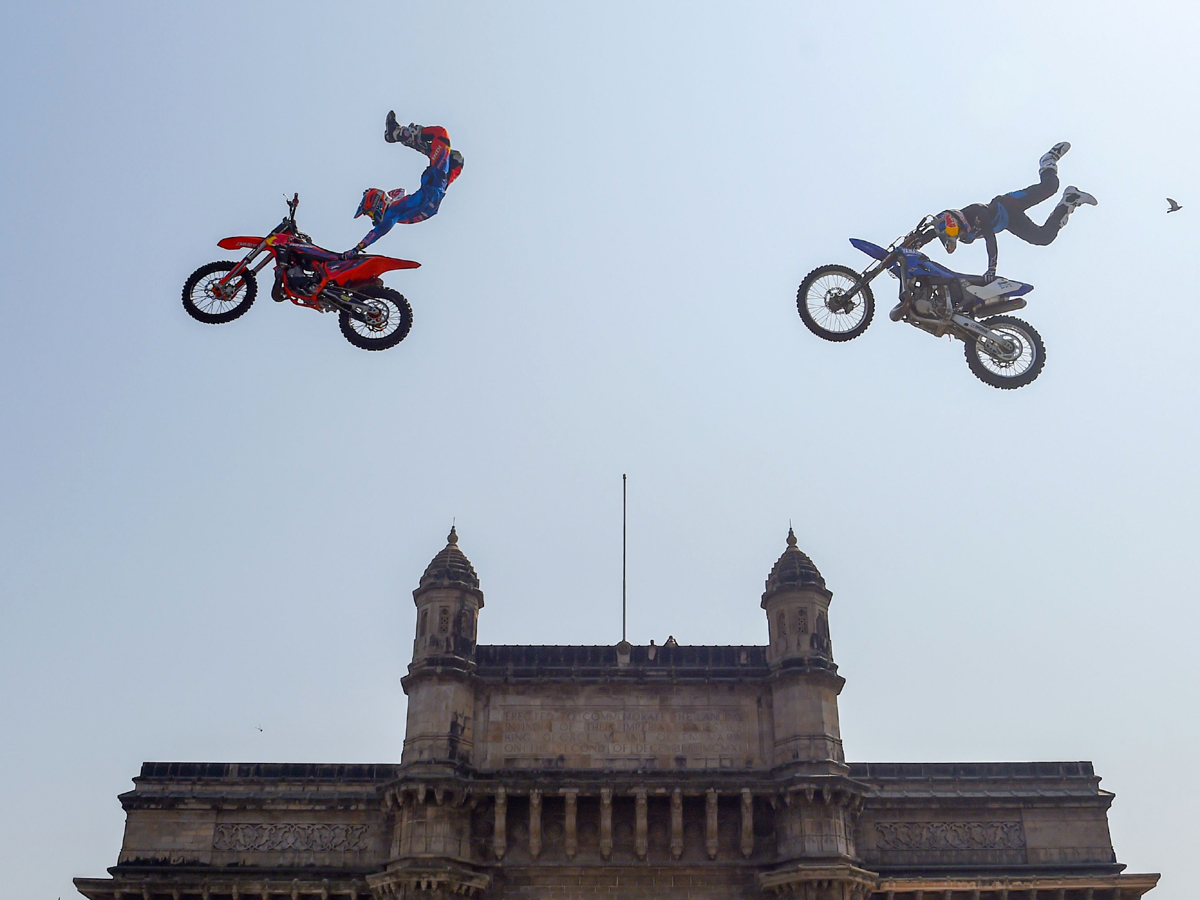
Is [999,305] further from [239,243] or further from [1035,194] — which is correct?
[239,243]

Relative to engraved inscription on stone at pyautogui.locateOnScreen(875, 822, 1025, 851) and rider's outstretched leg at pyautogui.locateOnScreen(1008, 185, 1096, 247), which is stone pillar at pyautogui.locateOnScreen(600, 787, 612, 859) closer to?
engraved inscription on stone at pyautogui.locateOnScreen(875, 822, 1025, 851)

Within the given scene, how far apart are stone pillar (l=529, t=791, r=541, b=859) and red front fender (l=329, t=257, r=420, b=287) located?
696 inches

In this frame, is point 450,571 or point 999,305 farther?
point 450,571

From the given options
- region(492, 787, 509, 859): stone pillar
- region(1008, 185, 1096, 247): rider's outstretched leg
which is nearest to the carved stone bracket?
region(492, 787, 509, 859): stone pillar

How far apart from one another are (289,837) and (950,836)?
19.1 meters

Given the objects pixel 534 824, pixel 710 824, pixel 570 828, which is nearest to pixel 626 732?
pixel 570 828

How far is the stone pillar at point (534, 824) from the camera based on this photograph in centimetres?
3350

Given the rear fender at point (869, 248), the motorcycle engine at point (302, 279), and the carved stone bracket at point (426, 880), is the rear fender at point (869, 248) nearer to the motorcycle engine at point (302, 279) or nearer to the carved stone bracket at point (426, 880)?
the motorcycle engine at point (302, 279)

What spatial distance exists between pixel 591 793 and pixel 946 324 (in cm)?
1813

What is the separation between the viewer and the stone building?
33375mm

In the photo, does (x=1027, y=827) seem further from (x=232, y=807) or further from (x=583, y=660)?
(x=232, y=807)

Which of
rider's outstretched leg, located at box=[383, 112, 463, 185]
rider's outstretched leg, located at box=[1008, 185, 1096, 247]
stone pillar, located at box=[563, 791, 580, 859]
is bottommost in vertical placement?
stone pillar, located at box=[563, 791, 580, 859]

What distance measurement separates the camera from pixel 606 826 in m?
33.5

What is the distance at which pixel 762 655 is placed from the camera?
36.8 meters
